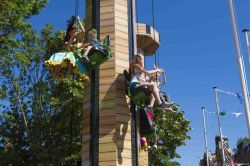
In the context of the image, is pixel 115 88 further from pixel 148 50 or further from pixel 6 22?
pixel 6 22

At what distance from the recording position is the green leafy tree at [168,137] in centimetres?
2009

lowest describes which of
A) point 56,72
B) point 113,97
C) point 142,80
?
point 113,97

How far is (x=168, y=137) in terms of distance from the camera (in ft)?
67.6

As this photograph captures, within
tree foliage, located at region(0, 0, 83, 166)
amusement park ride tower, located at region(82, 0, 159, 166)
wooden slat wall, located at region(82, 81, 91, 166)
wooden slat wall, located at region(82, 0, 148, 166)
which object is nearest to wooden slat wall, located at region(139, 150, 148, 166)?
amusement park ride tower, located at region(82, 0, 159, 166)

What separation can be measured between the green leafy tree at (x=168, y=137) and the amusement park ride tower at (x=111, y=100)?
11.4 metres

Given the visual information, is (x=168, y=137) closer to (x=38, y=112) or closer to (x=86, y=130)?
(x=38, y=112)

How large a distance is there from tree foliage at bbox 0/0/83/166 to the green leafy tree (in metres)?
4.40

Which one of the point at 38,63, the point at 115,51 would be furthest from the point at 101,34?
the point at 38,63

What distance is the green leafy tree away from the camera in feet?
65.9

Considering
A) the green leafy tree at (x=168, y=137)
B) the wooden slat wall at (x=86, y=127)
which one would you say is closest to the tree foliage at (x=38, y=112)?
the green leafy tree at (x=168, y=137)

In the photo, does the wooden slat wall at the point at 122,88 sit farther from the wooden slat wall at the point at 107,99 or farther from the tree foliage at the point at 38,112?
the tree foliage at the point at 38,112

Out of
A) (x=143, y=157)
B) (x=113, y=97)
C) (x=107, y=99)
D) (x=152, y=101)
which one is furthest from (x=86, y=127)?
(x=143, y=157)

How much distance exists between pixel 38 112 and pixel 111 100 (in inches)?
520

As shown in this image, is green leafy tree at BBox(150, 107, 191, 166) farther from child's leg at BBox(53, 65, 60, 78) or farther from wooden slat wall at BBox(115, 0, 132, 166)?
child's leg at BBox(53, 65, 60, 78)
